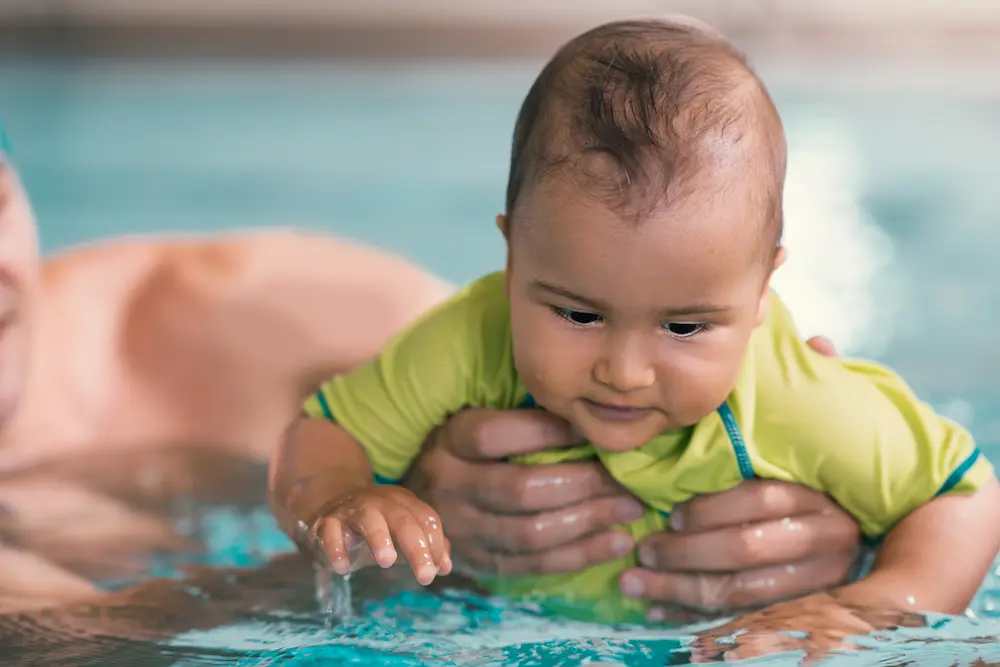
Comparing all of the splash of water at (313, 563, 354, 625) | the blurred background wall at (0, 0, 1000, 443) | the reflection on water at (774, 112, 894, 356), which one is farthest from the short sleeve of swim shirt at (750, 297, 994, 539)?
the reflection on water at (774, 112, 894, 356)

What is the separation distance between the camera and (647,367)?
4.30 feet

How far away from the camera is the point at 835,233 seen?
14.2 feet

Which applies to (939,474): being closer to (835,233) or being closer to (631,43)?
(631,43)

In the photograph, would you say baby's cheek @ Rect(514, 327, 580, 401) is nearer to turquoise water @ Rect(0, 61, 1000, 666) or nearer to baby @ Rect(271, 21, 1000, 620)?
baby @ Rect(271, 21, 1000, 620)

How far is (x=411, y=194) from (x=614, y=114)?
3639mm

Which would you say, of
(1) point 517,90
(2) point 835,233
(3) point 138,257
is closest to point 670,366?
(3) point 138,257

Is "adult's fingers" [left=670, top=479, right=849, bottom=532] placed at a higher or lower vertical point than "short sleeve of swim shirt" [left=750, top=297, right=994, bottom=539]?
lower

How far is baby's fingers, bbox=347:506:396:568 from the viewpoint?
4.17 feet

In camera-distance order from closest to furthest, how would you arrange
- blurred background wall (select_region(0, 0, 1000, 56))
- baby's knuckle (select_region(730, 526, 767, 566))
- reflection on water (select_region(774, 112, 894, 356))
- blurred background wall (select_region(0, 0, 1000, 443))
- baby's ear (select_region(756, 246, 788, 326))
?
baby's ear (select_region(756, 246, 788, 326)) < baby's knuckle (select_region(730, 526, 767, 566)) < reflection on water (select_region(774, 112, 894, 356)) < blurred background wall (select_region(0, 0, 1000, 443)) < blurred background wall (select_region(0, 0, 1000, 56))

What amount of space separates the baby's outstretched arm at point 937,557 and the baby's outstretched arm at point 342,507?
18.2 inches


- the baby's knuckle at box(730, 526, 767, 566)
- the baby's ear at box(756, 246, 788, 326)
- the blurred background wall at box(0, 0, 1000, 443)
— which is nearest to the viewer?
the baby's ear at box(756, 246, 788, 326)

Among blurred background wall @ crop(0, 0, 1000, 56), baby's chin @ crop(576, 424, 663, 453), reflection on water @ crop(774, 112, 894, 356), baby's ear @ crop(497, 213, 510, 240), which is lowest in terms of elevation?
baby's chin @ crop(576, 424, 663, 453)

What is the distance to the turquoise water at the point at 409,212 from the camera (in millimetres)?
1457

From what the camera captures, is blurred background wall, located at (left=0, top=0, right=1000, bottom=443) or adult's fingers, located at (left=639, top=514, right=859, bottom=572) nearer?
adult's fingers, located at (left=639, top=514, right=859, bottom=572)
